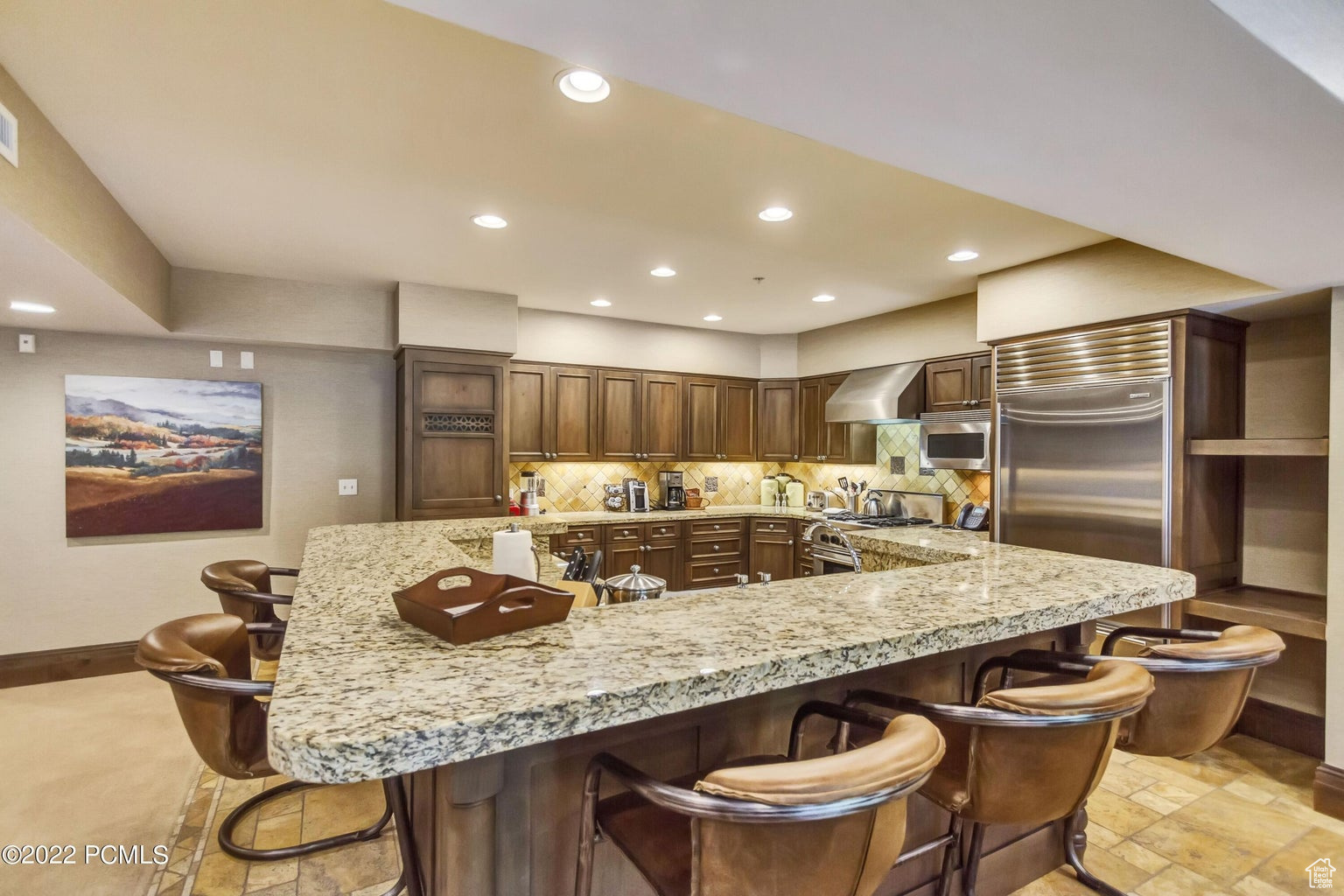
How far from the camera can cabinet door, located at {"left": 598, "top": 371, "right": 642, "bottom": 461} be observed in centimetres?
535

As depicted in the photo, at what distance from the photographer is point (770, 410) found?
6.09 metres

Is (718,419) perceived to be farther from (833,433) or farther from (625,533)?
(625,533)

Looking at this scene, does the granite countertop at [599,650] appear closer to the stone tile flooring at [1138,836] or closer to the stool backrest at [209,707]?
the stool backrest at [209,707]

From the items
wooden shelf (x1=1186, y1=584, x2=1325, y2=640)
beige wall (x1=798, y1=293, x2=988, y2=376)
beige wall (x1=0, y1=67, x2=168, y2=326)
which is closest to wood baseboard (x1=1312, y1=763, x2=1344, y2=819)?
wooden shelf (x1=1186, y1=584, x2=1325, y2=640)

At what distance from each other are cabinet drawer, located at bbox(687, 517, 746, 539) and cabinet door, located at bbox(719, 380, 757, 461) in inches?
25.5

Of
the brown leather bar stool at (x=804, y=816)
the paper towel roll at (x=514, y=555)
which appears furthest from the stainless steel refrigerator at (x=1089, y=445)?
the paper towel roll at (x=514, y=555)

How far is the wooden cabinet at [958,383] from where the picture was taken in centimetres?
434

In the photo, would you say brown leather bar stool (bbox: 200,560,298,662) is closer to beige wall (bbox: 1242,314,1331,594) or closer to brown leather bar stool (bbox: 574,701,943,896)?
brown leather bar stool (bbox: 574,701,943,896)

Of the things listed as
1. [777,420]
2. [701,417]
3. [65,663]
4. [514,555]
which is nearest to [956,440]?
[777,420]

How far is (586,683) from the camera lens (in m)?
1.02

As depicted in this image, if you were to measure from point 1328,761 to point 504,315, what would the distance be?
486 cm

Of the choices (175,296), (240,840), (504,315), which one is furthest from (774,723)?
(175,296)

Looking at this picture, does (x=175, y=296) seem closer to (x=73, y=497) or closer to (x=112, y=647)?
(x=73, y=497)

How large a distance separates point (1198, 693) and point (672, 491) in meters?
4.39
